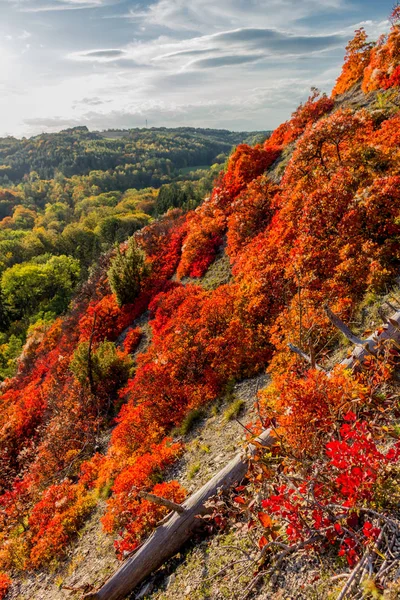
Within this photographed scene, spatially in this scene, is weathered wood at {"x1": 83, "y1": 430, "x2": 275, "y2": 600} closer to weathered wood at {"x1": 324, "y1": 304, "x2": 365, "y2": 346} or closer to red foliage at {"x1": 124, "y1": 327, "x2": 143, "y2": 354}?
weathered wood at {"x1": 324, "y1": 304, "x2": 365, "y2": 346}

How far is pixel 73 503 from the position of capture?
14180 mm

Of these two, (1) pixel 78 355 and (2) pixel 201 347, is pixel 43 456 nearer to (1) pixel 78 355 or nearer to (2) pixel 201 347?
(1) pixel 78 355

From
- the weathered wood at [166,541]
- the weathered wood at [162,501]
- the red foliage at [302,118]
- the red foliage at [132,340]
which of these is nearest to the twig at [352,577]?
the weathered wood at [166,541]

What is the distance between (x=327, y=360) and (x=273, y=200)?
16968mm

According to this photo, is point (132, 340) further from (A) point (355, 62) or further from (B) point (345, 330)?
(A) point (355, 62)

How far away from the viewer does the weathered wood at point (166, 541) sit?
309 inches

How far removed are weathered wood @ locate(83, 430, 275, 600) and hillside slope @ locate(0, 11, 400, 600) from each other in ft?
1.51

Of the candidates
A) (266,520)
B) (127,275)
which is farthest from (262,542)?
(127,275)

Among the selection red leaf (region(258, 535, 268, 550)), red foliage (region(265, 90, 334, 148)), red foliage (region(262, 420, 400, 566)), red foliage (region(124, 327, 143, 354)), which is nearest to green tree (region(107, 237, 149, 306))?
red foliage (region(124, 327, 143, 354))

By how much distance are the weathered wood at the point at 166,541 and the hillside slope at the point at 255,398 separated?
46 centimetres

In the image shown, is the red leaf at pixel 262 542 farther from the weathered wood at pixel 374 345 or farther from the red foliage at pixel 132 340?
the red foliage at pixel 132 340

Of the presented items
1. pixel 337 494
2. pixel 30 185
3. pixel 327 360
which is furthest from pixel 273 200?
pixel 30 185

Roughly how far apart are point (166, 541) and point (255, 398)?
624cm

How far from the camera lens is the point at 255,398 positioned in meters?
13.2
